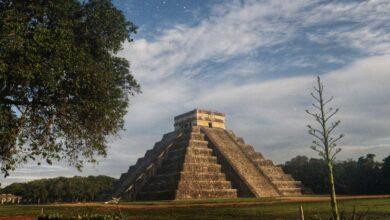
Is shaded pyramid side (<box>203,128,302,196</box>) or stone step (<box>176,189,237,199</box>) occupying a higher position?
shaded pyramid side (<box>203,128,302,196</box>)

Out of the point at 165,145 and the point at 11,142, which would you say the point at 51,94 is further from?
the point at 165,145

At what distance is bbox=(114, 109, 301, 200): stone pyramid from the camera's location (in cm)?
5441

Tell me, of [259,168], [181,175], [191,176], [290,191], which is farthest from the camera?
[259,168]

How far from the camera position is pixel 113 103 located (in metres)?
22.9

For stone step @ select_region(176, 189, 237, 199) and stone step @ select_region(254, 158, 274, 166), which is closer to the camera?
stone step @ select_region(176, 189, 237, 199)

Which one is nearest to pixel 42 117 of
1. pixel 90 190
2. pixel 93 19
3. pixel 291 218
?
pixel 93 19

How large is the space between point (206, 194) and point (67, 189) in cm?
5549

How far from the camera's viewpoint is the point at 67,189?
9712 centimetres

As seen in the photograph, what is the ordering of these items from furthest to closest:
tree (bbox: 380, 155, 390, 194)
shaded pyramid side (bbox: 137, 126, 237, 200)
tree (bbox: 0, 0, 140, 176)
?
tree (bbox: 380, 155, 390, 194), shaded pyramid side (bbox: 137, 126, 237, 200), tree (bbox: 0, 0, 140, 176)

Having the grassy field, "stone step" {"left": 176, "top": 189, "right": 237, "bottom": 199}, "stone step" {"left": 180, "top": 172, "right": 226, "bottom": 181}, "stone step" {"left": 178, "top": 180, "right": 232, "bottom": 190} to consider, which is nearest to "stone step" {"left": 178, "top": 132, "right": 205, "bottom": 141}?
"stone step" {"left": 180, "top": 172, "right": 226, "bottom": 181}

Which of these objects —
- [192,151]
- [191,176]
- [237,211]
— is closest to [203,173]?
[191,176]

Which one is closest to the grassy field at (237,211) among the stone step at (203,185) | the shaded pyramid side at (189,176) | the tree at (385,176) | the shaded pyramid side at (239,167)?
the stone step at (203,185)

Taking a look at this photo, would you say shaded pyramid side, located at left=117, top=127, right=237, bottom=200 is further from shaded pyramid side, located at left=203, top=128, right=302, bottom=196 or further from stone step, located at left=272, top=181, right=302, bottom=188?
stone step, located at left=272, top=181, right=302, bottom=188

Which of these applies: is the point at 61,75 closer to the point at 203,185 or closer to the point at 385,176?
the point at 203,185
